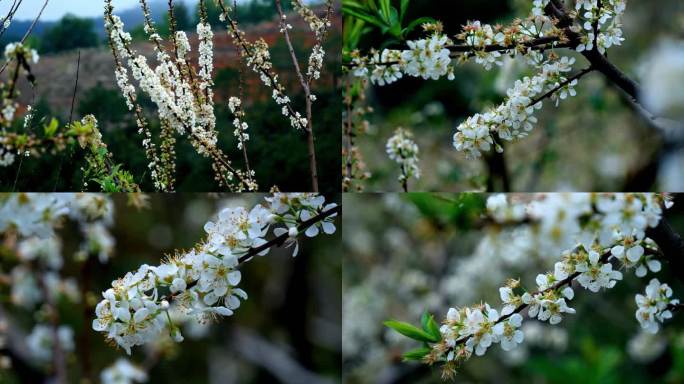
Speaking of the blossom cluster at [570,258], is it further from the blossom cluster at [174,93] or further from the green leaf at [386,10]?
the blossom cluster at [174,93]

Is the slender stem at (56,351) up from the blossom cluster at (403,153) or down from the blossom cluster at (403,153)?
down

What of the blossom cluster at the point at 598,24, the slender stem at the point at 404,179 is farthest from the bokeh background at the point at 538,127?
the blossom cluster at the point at 598,24

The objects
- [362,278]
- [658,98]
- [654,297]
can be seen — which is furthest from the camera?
[362,278]

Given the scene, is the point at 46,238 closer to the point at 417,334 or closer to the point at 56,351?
the point at 56,351

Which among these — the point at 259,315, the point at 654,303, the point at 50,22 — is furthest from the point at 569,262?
the point at 259,315

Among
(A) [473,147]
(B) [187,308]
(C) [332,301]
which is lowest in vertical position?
(C) [332,301]

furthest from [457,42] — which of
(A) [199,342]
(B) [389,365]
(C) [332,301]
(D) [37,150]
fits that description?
(A) [199,342]

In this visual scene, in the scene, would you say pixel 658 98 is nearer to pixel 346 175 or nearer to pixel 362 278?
pixel 346 175
